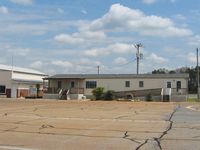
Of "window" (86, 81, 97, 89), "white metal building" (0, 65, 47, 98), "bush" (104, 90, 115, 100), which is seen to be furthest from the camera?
"white metal building" (0, 65, 47, 98)

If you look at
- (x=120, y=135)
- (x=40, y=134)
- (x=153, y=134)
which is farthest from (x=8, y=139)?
(x=153, y=134)

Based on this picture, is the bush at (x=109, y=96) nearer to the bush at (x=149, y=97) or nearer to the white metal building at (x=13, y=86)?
the bush at (x=149, y=97)

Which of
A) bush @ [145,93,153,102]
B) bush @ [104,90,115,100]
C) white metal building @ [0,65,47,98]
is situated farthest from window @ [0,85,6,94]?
bush @ [145,93,153,102]

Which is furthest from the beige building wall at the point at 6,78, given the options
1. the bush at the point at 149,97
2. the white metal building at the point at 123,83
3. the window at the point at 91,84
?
the bush at the point at 149,97

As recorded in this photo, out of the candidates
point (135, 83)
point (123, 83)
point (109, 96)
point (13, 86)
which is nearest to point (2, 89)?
point (13, 86)

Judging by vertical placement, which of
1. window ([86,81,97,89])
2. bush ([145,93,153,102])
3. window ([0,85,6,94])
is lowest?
bush ([145,93,153,102])

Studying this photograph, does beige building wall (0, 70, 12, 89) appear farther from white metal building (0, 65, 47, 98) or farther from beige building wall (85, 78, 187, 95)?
beige building wall (85, 78, 187, 95)

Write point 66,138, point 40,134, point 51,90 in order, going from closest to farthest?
1. point 66,138
2. point 40,134
3. point 51,90

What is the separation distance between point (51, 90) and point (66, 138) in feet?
192

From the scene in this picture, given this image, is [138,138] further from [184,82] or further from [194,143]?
[184,82]

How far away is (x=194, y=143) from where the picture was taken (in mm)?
12617

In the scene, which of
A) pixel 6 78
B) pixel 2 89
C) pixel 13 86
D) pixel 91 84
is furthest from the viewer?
pixel 6 78

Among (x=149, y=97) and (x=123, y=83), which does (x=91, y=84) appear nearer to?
(x=123, y=83)

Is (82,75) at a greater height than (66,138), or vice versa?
(82,75)
